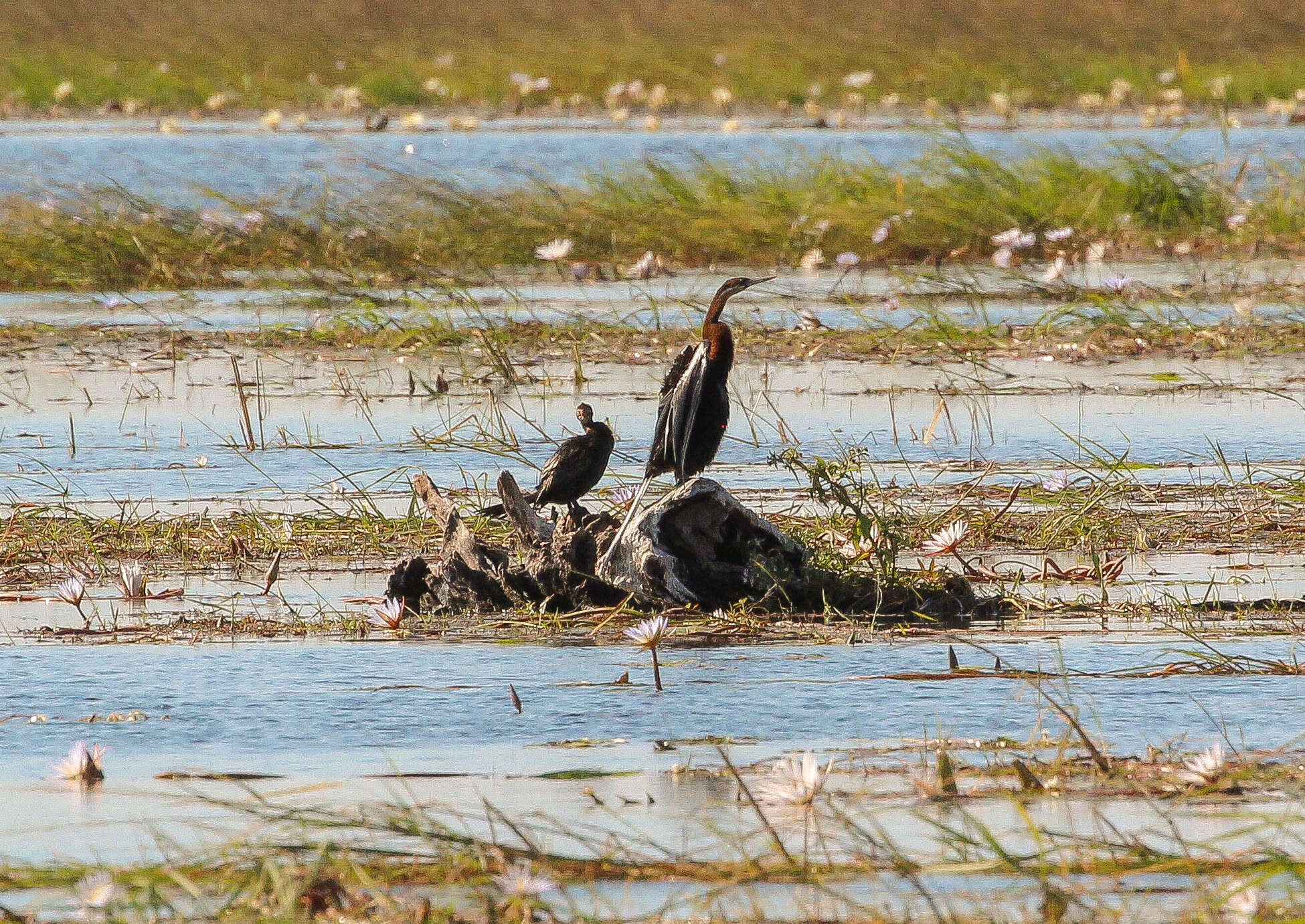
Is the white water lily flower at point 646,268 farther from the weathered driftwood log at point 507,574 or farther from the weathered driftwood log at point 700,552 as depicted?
the weathered driftwood log at point 700,552

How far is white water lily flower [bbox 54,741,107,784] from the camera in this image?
3207 millimetres

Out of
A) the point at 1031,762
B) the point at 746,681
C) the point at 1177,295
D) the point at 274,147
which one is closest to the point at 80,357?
the point at 1177,295

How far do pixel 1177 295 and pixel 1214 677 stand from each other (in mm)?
7544

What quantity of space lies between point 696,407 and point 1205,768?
1746 millimetres

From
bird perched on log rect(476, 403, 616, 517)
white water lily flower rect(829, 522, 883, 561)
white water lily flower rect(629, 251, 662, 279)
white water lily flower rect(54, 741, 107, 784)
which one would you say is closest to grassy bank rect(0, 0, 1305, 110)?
white water lily flower rect(629, 251, 662, 279)

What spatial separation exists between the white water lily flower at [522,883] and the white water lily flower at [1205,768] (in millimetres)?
943

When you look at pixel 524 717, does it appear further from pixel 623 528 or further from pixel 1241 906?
pixel 1241 906

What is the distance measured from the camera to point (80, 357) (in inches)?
396

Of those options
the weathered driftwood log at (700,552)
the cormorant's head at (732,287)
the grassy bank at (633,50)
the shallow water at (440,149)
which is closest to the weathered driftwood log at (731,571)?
the weathered driftwood log at (700,552)

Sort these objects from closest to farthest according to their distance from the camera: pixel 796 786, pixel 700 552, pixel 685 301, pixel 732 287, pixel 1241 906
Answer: pixel 1241 906
pixel 796 786
pixel 700 552
pixel 732 287
pixel 685 301

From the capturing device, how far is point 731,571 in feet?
14.9

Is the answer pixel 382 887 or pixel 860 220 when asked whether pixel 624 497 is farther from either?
pixel 860 220

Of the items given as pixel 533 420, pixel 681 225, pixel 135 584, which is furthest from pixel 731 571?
pixel 681 225

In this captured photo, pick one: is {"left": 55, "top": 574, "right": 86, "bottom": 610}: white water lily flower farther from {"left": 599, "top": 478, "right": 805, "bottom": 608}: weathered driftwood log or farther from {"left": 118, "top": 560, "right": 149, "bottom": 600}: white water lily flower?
{"left": 599, "top": 478, "right": 805, "bottom": 608}: weathered driftwood log
